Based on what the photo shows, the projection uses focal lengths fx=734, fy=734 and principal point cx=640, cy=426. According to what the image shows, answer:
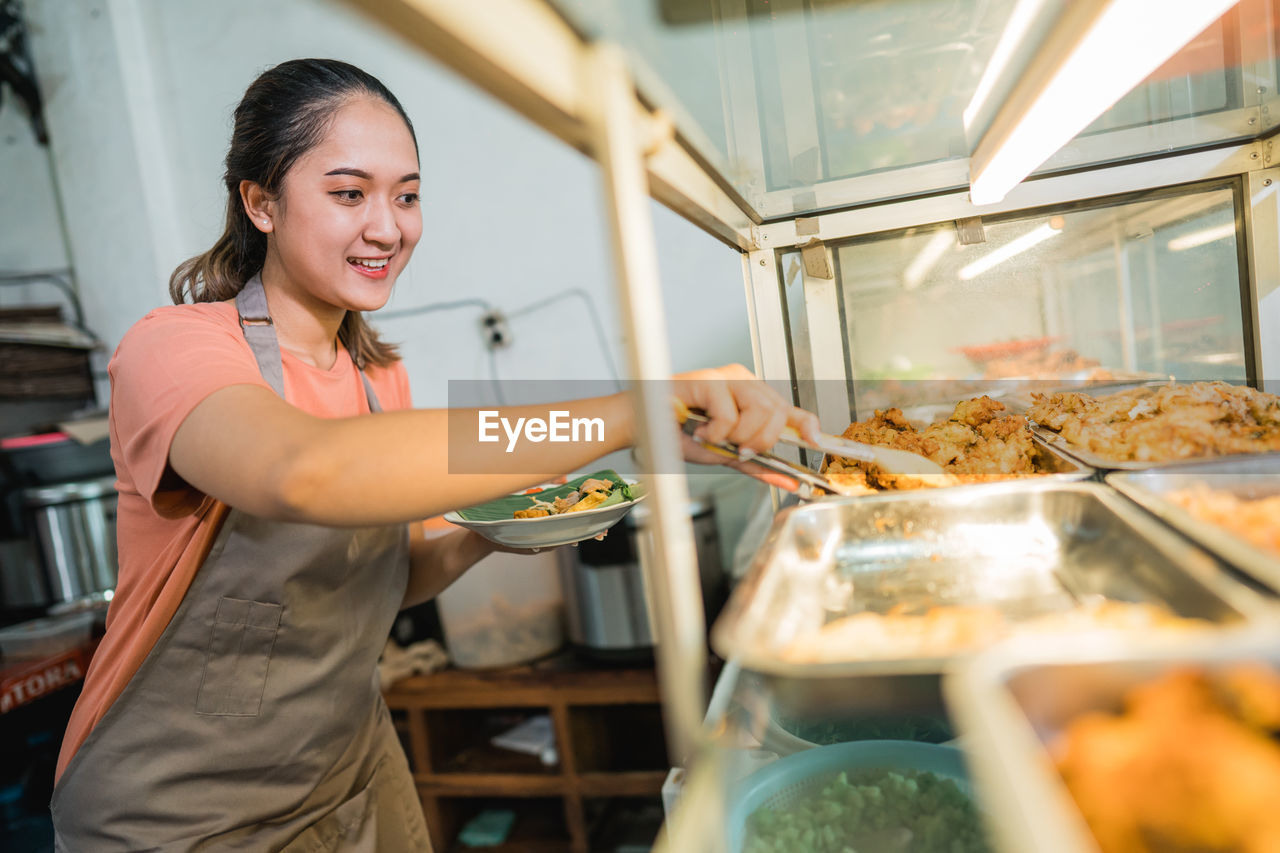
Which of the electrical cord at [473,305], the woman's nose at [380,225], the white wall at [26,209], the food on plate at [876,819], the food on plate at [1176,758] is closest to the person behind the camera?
the food on plate at [1176,758]

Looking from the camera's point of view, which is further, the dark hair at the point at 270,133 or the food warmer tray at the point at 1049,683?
the dark hair at the point at 270,133

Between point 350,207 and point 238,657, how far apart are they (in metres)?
0.80

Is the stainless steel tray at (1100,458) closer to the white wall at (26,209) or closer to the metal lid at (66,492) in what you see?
the metal lid at (66,492)

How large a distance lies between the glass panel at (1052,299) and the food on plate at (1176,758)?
124 cm

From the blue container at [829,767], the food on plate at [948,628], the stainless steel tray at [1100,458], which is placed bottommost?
the blue container at [829,767]

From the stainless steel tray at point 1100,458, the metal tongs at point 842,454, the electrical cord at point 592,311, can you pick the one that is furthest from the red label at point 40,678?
the stainless steel tray at point 1100,458

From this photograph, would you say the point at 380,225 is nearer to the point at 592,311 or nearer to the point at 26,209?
the point at 592,311

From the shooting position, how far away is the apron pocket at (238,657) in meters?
1.23

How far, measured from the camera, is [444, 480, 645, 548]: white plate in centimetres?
116

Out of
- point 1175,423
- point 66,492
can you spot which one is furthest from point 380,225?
point 66,492

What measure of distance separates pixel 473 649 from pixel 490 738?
1.38 ft

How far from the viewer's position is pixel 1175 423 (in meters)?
1.21

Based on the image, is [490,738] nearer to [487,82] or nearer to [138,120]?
[487,82]

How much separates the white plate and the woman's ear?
64 cm
